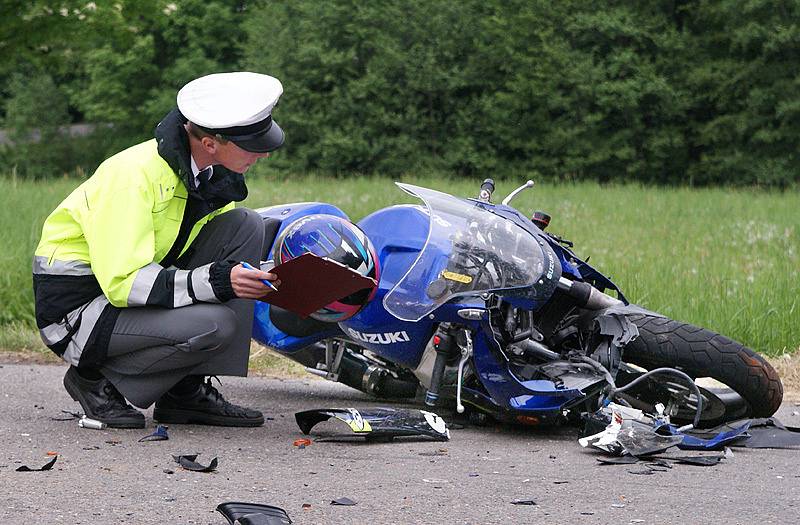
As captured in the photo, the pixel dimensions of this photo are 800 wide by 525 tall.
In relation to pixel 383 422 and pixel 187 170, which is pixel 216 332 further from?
pixel 383 422

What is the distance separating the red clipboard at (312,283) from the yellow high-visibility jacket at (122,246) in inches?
9.2

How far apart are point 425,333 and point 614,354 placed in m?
0.79

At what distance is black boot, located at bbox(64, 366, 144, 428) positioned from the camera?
5004mm

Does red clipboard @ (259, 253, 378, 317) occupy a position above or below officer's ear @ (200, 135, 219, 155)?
below

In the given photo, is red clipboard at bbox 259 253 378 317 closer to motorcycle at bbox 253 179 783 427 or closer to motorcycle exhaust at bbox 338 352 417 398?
motorcycle at bbox 253 179 783 427

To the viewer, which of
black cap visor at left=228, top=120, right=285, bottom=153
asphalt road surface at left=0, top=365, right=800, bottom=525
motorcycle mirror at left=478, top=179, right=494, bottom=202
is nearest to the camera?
asphalt road surface at left=0, top=365, right=800, bottom=525

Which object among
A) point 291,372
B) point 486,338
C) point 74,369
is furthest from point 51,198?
point 486,338

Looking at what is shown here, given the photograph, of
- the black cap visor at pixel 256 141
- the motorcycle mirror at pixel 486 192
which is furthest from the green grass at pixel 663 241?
the black cap visor at pixel 256 141

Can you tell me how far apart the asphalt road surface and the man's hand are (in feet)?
1.99

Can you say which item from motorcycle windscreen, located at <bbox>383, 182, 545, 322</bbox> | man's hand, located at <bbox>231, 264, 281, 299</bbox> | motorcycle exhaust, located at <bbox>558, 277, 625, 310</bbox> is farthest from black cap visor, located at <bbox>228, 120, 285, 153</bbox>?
motorcycle exhaust, located at <bbox>558, 277, 625, 310</bbox>

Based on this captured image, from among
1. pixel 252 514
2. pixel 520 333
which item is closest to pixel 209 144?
pixel 520 333

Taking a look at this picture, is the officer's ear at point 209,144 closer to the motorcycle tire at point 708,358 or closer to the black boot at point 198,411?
the black boot at point 198,411

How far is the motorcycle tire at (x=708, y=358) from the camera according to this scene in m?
5.13

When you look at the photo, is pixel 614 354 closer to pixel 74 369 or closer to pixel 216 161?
pixel 216 161
